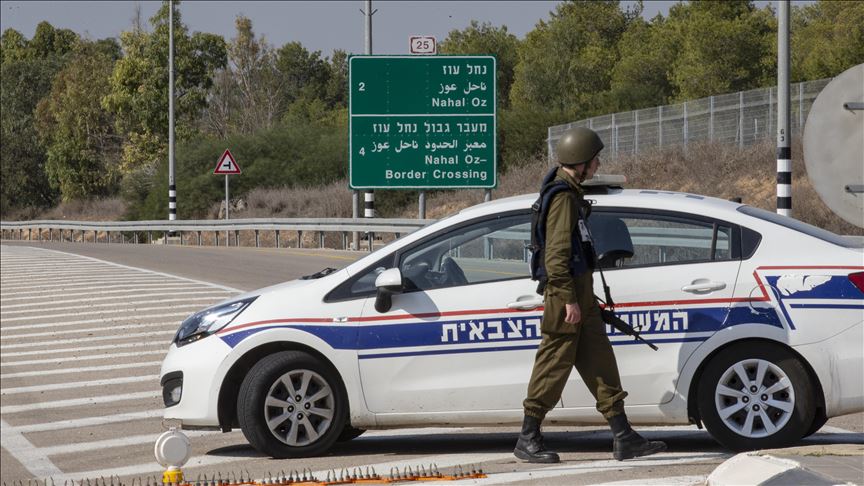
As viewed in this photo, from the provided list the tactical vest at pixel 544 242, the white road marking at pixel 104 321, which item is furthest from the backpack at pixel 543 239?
the white road marking at pixel 104 321

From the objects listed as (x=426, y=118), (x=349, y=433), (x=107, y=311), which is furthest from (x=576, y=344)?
(x=426, y=118)

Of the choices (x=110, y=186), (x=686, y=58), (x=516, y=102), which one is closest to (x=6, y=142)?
(x=110, y=186)

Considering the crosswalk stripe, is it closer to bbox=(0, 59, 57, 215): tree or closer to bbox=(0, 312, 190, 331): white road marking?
bbox=(0, 312, 190, 331): white road marking

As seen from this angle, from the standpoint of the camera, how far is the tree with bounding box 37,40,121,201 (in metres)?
78.0

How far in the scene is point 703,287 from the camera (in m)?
8.09

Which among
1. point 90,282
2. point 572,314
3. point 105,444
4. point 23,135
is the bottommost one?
point 105,444

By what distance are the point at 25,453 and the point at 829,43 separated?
51.3m

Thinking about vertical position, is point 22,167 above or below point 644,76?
below

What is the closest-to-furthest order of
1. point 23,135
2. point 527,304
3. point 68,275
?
point 527,304, point 68,275, point 23,135

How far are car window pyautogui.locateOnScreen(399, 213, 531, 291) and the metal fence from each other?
26.6 meters

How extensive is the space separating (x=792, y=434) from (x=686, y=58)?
5603 cm

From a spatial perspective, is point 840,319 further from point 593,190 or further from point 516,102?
point 516,102

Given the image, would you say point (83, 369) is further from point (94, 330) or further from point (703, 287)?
point (703, 287)

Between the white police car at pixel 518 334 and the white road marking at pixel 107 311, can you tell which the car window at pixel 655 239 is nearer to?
the white police car at pixel 518 334
